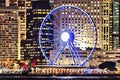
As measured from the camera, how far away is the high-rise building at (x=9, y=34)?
138 m

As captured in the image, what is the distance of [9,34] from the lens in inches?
5482

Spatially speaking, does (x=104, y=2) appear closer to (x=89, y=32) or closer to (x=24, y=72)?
(x=89, y=32)

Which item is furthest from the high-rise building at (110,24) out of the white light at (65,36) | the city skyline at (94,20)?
the white light at (65,36)

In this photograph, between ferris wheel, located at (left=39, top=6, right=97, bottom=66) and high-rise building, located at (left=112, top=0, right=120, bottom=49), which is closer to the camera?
ferris wheel, located at (left=39, top=6, right=97, bottom=66)

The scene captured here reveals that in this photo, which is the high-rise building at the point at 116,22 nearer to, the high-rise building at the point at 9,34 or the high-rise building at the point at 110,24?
the high-rise building at the point at 110,24

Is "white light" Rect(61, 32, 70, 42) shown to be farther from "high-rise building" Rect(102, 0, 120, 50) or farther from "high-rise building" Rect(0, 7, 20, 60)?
"high-rise building" Rect(0, 7, 20, 60)

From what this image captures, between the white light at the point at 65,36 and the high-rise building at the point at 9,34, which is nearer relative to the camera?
the white light at the point at 65,36

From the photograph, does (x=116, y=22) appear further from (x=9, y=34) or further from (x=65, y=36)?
(x=65, y=36)

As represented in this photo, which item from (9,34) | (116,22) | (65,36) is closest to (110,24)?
(116,22)

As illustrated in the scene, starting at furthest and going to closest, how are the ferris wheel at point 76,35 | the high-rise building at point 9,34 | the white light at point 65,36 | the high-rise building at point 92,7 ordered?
the high-rise building at point 9,34 < the high-rise building at point 92,7 < the ferris wheel at point 76,35 < the white light at point 65,36

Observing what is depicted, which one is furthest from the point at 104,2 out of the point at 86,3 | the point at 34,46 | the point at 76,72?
the point at 76,72

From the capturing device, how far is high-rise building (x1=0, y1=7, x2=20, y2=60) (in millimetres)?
137875

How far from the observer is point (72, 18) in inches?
4970

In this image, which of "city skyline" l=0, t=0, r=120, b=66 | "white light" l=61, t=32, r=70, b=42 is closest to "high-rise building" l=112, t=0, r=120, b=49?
"city skyline" l=0, t=0, r=120, b=66
